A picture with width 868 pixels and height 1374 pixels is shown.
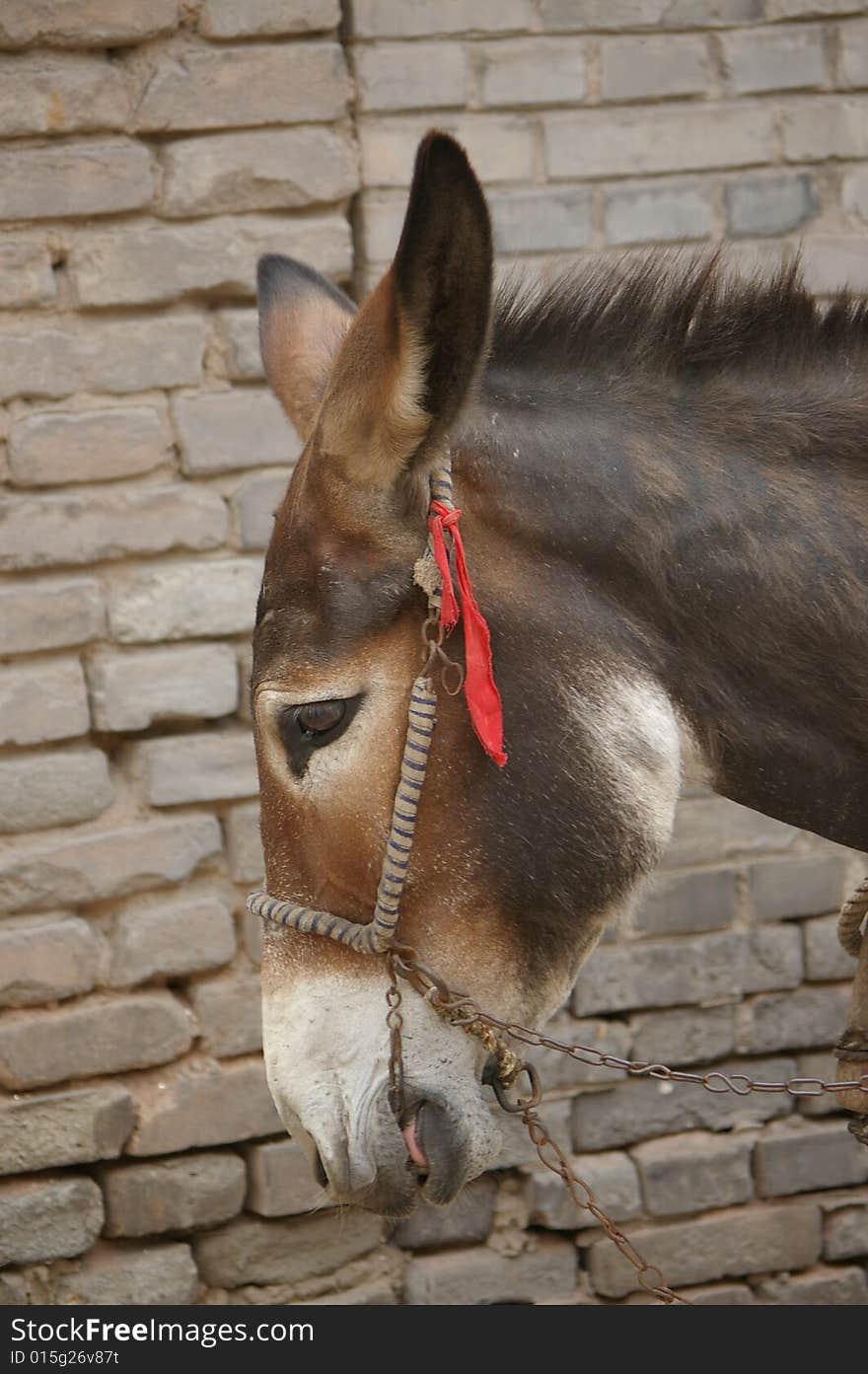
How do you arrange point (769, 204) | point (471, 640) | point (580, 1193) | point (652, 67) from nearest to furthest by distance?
point (471, 640) → point (652, 67) → point (769, 204) → point (580, 1193)

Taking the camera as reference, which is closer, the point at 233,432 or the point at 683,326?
the point at 683,326

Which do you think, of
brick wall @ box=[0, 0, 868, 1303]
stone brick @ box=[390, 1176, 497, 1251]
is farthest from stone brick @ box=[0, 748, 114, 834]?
stone brick @ box=[390, 1176, 497, 1251]

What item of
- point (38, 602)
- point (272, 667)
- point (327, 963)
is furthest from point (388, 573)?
point (38, 602)

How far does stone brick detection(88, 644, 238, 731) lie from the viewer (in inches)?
122

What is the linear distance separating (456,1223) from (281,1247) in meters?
0.42

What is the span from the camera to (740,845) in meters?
3.48

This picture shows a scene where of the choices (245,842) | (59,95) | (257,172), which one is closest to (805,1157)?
(245,842)

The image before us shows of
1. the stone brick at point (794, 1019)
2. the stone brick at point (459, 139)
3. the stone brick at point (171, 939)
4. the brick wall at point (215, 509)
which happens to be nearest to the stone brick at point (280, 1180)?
the brick wall at point (215, 509)

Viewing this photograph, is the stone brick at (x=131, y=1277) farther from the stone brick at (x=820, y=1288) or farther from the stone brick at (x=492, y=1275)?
the stone brick at (x=820, y=1288)

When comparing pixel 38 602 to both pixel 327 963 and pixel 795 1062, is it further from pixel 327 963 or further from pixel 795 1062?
pixel 795 1062

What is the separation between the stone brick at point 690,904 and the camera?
3.44 m

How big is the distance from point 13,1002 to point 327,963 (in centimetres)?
146

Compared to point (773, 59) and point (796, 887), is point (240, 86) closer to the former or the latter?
point (773, 59)

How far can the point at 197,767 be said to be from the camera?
3.17 meters
